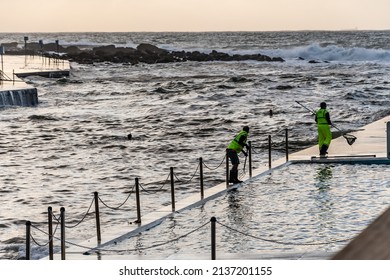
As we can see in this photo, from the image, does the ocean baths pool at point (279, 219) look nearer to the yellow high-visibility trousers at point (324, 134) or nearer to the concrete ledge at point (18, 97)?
the yellow high-visibility trousers at point (324, 134)

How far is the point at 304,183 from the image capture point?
643 inches

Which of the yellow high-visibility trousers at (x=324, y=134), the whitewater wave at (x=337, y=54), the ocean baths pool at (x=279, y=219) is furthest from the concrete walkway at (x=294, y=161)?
the whitewater wave at (x=337, y=54)

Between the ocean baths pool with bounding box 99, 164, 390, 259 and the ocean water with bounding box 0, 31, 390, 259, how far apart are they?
81 centimetres

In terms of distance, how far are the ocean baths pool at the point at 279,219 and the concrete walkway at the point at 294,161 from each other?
0.17 m

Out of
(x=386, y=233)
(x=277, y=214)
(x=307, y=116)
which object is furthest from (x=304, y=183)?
(x=307, y=116)

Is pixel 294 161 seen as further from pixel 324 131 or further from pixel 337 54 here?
pixel 337 54

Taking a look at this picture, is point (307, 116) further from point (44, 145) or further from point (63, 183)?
point (63, 183)

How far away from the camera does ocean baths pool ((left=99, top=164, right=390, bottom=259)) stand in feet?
36.3

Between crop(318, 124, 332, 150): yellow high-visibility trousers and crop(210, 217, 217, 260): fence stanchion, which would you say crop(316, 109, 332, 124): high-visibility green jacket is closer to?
crop(318, 124, 332, 150): yellow high-visibility trousers

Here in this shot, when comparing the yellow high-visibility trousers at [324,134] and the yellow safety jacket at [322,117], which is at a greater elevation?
the yellow safety jacket at [322,117]

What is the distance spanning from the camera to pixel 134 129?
33.0 meters

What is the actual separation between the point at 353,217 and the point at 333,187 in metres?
3.01

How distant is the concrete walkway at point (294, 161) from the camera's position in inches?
441

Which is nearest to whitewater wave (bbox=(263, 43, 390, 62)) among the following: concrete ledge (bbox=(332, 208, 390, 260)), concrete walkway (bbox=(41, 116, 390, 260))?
concrete walkway (bbox=(41, 116, 390, 260))
